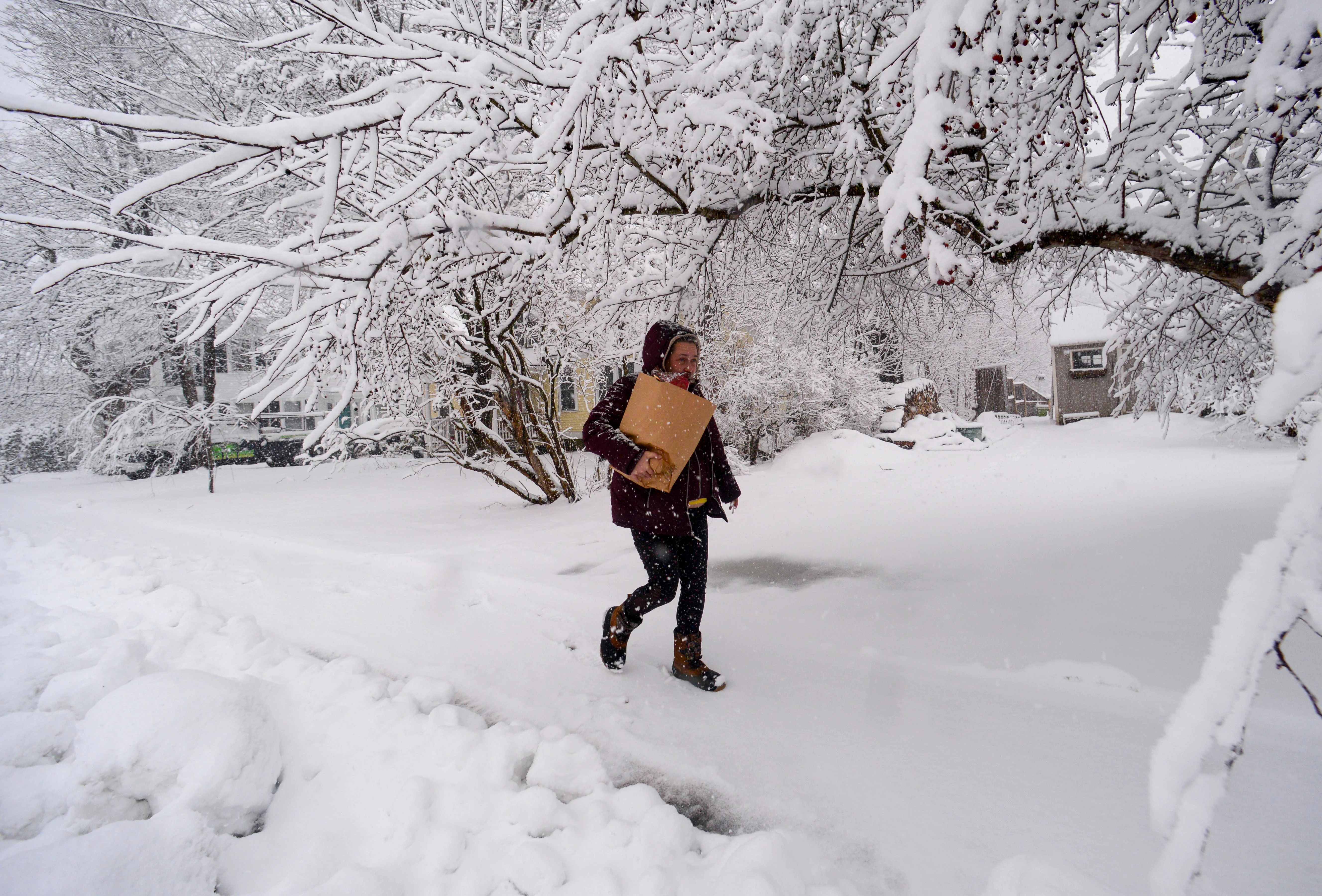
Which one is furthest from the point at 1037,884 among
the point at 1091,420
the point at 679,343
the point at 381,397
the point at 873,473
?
the point at 1091,420

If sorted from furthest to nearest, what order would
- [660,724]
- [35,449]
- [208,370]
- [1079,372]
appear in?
[35,449]
[1079,372]
[208,370]
[660,724]

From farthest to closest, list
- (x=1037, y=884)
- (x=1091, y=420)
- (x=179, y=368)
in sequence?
(x=1091, y=420)
(x=179, y=368)
(x=1037, y=884)

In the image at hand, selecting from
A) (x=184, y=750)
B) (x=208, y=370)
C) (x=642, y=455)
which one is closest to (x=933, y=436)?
(x=642, y=455)

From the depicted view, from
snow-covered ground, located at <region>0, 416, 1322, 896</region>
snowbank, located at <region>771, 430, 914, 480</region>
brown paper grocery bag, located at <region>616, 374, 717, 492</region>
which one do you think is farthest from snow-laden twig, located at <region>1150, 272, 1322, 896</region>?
snowbank, located at <region>771, 430, 914, 480</region>

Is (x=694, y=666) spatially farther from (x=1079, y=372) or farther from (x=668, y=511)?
(x=1079, y=372)

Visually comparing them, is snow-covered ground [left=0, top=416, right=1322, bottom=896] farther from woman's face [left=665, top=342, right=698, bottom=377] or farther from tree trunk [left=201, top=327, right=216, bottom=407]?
tree trunk [left=201, top=327, right=216, bottom=407]

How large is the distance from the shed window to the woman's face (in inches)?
881

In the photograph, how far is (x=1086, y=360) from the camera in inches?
803

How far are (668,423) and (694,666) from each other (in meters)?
1.26

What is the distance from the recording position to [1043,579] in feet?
13.1

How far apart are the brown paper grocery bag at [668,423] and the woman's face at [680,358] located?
0.10 meters

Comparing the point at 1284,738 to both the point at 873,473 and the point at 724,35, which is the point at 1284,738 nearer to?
the point at 724,35

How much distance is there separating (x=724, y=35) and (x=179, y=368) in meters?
18.7

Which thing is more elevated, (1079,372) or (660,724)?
(1079,372)
